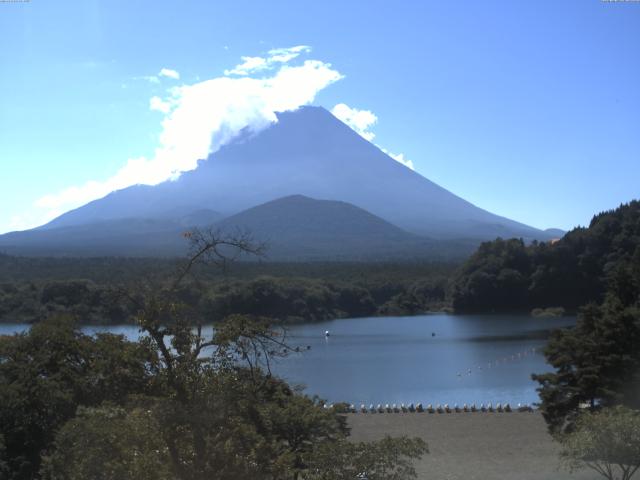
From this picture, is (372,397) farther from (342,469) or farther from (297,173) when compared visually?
(297,173)

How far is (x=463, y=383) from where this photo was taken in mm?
22188

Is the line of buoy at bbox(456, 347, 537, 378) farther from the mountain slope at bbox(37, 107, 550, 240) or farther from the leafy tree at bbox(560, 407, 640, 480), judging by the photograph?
the mountain slope at bbox(37, 107, 550, 240)

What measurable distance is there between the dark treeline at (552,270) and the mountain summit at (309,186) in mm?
73075

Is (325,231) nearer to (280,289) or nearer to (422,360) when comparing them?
(280,289)

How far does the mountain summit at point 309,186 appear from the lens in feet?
416

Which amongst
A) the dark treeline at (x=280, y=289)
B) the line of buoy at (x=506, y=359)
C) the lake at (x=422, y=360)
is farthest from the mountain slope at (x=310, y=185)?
the line of buoy at (x=506, y=359)

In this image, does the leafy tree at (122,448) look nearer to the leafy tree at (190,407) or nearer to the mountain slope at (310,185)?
the leafy tree at (190,407)

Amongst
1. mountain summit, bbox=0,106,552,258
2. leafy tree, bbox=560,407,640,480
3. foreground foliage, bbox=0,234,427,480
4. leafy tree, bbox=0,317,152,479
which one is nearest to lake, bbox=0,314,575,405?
leafy tree, bbox=0,317,152,479

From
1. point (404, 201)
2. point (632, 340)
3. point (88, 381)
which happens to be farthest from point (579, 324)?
point (404, 201)

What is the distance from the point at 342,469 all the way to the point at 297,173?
133 meters

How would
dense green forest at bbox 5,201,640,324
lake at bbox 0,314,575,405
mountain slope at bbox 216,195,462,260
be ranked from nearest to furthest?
lake at bbox 0,314,575,405
dense green forest at bbox 5,201,640,324
mountain slope at bbox 216,195,462,260

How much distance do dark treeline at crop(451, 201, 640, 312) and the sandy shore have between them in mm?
29966

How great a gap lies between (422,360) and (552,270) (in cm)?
1974

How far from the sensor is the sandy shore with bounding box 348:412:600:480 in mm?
10867
